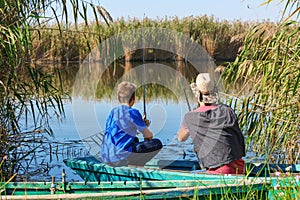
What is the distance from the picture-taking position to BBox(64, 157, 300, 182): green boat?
5.03 meters

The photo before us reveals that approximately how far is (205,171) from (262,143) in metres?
1.46

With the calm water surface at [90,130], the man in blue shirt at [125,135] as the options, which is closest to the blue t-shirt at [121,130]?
the man in blue shirt at [125,135]

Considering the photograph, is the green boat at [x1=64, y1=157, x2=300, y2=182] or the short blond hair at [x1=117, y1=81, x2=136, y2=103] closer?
the green boat at [x1=64, y1=157, x2=300, y2=182]

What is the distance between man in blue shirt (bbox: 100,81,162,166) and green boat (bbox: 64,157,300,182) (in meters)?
0.14

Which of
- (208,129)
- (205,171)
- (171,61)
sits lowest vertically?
(171,61)

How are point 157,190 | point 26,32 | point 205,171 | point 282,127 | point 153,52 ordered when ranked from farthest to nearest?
point 153,52 → point 282,127 → point 26,32 → point 205,171 → point 157,190

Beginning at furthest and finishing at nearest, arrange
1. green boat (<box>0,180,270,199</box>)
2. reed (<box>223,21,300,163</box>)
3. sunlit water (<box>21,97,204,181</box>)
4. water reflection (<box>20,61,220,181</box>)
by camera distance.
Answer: water reflection (<box>20,61,220,181</box>), sunlit water (<box>21,97,204,181</box>), reed (<box>223,21,300,163</box>), green boat (<box>0,180,270,199</box>)

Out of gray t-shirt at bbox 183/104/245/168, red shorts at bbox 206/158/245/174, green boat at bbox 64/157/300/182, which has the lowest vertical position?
green boat at bbox 64/157/300/182

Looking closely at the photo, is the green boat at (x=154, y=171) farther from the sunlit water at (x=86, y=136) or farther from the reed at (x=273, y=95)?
the sunlit water at (x=86, y=136)

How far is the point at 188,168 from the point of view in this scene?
19.2 feet

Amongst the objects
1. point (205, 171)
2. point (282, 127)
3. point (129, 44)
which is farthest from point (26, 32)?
point (129, 44)

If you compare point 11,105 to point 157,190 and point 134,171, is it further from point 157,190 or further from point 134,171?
point 157,190

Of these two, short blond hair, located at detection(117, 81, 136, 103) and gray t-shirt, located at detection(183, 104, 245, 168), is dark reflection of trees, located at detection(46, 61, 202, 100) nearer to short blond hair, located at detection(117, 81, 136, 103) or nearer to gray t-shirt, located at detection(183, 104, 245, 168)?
short blond hair, located at detection(117, 81, 136, 103)

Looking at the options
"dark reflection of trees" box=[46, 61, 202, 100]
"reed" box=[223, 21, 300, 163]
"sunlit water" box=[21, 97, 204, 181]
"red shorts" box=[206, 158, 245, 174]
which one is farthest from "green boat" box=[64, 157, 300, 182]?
"dark reflection of trees" box=[46, 61, 202, 100]
